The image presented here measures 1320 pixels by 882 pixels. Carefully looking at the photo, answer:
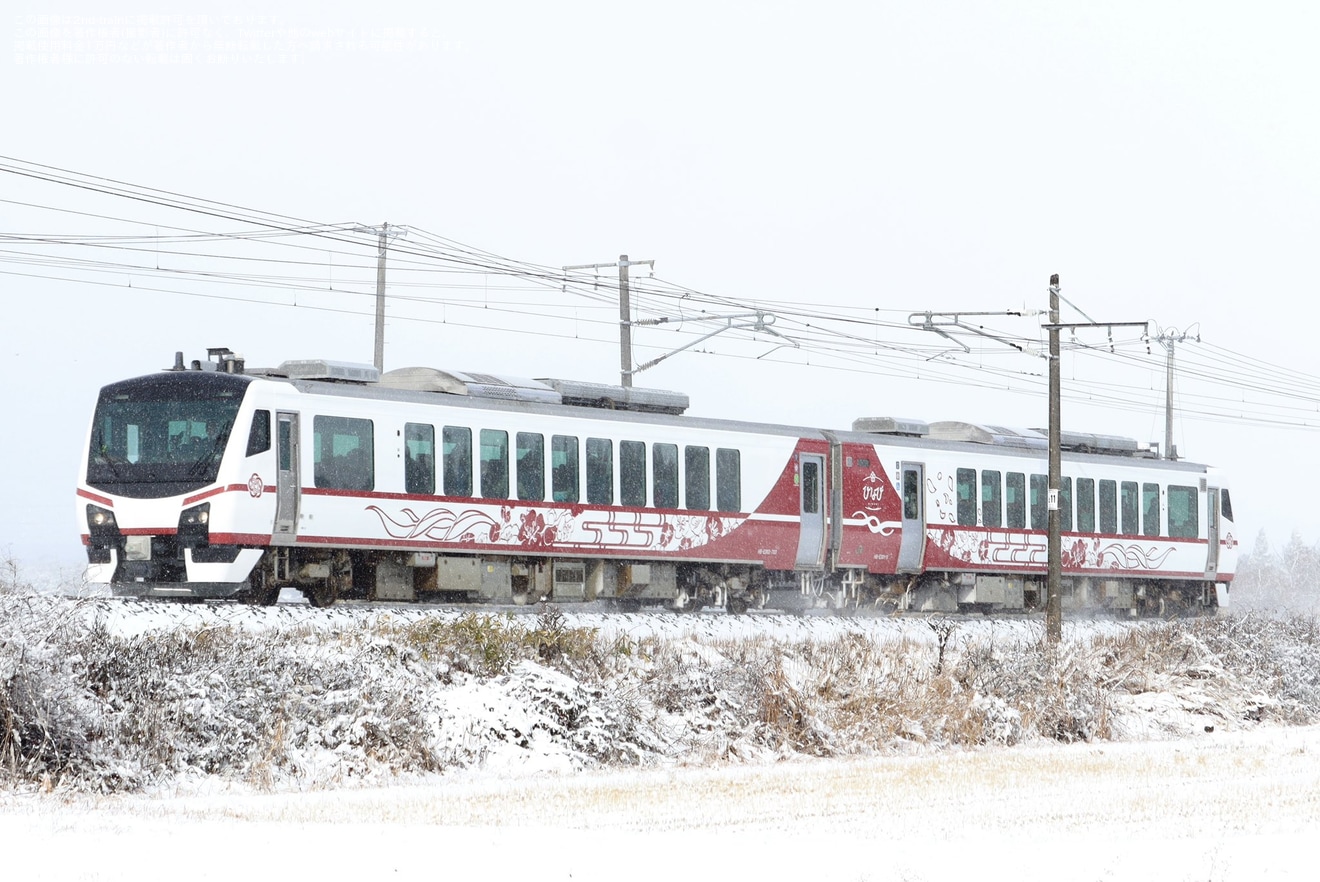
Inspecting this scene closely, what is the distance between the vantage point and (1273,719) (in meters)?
23.8

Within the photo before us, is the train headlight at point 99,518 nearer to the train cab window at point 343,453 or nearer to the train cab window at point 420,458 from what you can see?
the train cab window at point 343,453

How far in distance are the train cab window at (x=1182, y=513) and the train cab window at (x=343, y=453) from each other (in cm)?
2014

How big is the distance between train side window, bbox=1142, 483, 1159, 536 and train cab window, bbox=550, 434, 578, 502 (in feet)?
51.1

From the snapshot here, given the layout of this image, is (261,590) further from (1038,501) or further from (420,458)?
(1038,501)

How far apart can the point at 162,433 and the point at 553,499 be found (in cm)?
564

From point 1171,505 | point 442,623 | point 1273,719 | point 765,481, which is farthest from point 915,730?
point 1171,505

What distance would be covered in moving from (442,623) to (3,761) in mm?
5510

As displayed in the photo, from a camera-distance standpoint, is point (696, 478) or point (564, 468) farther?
point (696, 478)

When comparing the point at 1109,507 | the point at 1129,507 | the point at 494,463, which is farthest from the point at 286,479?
the point at 1129,507

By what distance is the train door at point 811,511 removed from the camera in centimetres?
2912

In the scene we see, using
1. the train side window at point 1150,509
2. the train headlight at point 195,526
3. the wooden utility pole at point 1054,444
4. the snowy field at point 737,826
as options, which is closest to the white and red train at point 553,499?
the train headlight at point 195,526

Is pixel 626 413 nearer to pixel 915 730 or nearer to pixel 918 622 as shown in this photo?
pixel 918 622

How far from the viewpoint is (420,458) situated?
23.2 meters

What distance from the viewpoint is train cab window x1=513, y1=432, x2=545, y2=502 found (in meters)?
24.4
